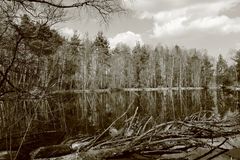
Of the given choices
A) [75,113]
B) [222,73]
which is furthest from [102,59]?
[75,113]

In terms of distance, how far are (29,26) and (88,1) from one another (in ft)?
8.77

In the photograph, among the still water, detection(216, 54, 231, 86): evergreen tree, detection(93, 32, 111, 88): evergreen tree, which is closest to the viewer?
the still water

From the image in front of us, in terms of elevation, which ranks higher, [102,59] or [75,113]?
[102,59]

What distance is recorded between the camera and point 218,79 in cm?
9369

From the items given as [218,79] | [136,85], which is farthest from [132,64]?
[218,79]

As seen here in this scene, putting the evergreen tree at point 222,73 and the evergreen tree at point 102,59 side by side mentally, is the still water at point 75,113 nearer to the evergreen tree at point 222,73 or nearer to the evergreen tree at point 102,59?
the evergreen tree at point 102,59

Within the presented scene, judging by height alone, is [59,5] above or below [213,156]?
above

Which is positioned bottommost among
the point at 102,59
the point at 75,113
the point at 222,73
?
the point at 75,113

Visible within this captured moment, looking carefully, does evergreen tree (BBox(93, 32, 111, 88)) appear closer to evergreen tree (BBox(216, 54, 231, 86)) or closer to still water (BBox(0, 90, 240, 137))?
evergreen tree (BBox(216, 54, 231, 86))

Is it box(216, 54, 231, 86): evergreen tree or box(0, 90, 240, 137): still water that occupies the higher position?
box(216, 54, 231, 86): evergreen tree

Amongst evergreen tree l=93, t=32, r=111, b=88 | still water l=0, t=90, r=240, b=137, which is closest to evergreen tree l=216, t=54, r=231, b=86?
evergreen tree l=93, t=32, r=111, b=88

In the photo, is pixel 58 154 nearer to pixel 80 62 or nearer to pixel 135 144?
pixel 135 144

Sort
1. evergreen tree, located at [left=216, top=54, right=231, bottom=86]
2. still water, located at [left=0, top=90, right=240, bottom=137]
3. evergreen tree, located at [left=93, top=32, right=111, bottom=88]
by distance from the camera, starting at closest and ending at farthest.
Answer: still water, located at [left=0, top=90, right=240, bottom=137] < evergreen tree, located at [left=93, top=32, right=111, bottom=88] < evergreen tree, located at [left=216, top=54, right=231, bottom=86]

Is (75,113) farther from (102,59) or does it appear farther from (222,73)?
(222,73)
